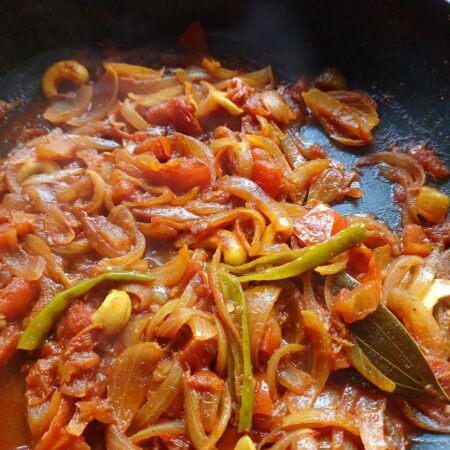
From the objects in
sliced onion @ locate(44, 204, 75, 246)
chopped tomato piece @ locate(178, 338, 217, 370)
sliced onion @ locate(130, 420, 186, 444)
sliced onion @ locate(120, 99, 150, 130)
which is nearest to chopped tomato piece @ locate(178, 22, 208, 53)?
sliced onion @ locate(120, 99, 150, 130)

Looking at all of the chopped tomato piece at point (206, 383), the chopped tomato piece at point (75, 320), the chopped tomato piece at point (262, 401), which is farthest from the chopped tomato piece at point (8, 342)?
the chopped tomato piece at point (262, 401)

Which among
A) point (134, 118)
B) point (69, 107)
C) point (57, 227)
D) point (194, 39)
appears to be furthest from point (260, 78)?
point (57, 227)

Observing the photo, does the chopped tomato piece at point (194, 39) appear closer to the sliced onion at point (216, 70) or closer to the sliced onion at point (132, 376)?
the sliced onion at point (216, 70)

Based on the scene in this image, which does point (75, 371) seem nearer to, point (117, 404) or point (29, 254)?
point (117, 404)

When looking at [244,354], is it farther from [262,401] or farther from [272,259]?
[272,259]

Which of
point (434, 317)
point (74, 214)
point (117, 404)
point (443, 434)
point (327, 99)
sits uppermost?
point (327, 99)

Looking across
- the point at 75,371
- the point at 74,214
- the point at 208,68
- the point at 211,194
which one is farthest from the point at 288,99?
the point at 75,371
